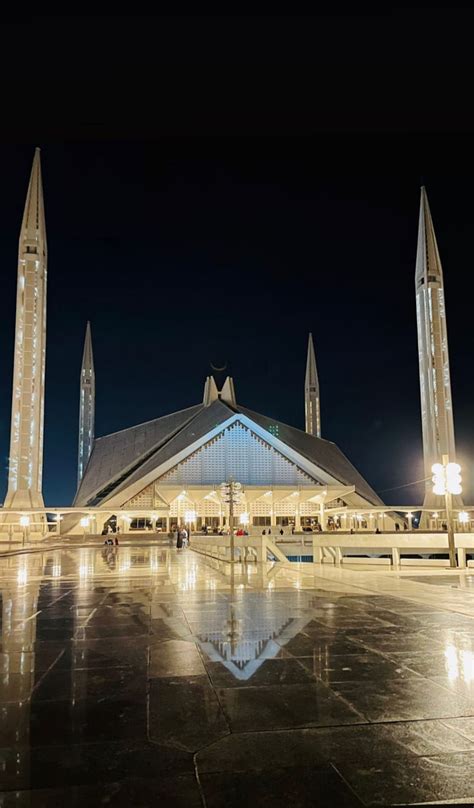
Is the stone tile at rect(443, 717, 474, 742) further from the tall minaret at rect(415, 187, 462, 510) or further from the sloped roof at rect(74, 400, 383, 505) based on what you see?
the tall minaret at rect(415, 187, 462, 510)

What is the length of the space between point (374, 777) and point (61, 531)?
46570mm

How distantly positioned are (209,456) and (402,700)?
45.7 meters

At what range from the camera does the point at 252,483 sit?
4800 cm

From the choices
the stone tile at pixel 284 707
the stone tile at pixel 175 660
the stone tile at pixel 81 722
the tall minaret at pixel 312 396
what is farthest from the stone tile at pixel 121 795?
the tall minaret at pixel 312 396

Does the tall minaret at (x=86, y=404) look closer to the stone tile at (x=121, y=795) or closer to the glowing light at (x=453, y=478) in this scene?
the glowing light at (x=453, y=478)

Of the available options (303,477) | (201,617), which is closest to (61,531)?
(303,477)

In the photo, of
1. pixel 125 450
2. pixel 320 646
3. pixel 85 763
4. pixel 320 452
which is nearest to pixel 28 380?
pixel 125 450

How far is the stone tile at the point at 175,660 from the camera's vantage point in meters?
3.56

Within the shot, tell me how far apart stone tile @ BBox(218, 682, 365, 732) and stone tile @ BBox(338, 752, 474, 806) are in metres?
0.46

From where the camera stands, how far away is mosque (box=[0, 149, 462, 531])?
139 feet

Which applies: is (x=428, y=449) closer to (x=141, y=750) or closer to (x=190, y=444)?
(x=190, y=444)

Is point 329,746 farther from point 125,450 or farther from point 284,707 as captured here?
point 125,450

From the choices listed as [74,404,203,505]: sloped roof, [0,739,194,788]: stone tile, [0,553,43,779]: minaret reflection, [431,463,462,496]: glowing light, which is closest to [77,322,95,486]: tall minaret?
[74,404,203,505]: sloped roof

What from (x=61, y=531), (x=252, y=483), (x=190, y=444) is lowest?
(x=61, y=531)
